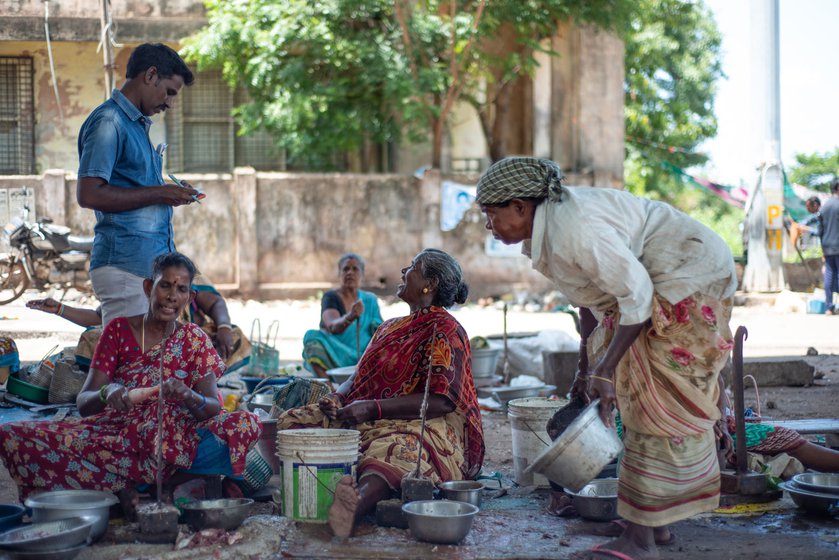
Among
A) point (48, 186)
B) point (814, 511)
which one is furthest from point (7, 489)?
point (48, 186)

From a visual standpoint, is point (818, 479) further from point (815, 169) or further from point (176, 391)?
point (815, 169)

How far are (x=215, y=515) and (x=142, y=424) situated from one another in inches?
23.6

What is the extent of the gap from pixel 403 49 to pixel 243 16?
251cm

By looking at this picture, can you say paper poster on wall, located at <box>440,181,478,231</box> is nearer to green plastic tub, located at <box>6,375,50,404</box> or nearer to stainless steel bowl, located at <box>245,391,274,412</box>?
green plastic tub, located at <box>6,375,50,404</box>

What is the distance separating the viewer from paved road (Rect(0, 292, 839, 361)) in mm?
10555

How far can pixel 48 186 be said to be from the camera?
14367 millimetres

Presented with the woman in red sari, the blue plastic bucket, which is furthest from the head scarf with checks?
the blue plastic bucket

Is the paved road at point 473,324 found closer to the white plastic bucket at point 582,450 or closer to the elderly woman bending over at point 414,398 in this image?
the elderly woman bending over at point 414,398

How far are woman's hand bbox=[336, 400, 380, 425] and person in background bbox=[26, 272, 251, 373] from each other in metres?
2.07

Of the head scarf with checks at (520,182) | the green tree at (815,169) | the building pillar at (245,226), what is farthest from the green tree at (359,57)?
the green tree at (815,169)

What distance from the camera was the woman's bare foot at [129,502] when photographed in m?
3.86

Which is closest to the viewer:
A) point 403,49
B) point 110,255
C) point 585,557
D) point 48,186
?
point 585,557

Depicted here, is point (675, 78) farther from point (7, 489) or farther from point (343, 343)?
point (7, 489)

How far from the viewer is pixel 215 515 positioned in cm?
359
